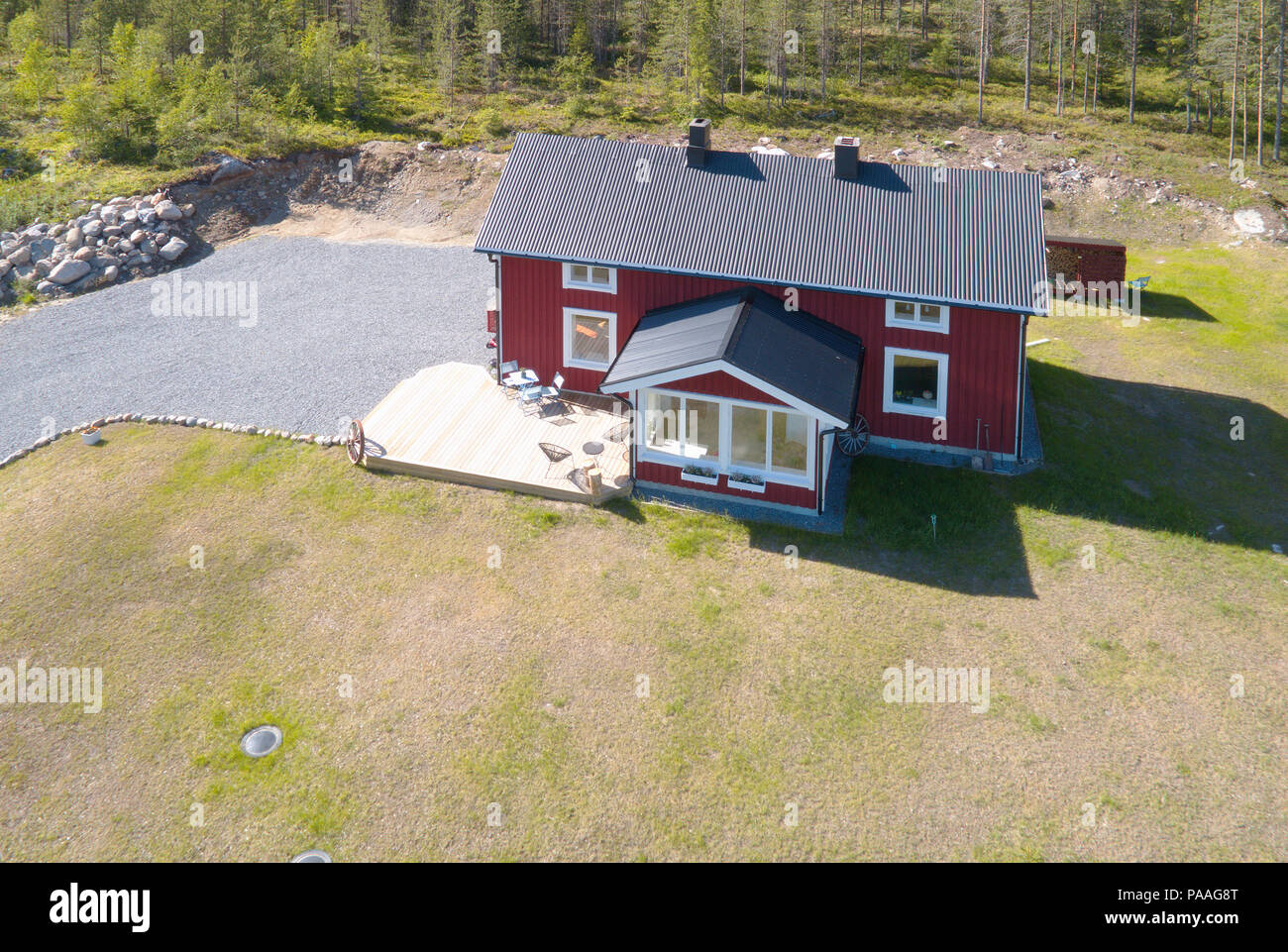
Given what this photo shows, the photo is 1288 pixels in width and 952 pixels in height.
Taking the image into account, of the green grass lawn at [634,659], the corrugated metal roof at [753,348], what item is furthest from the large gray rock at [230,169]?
the corrugated metal roof at [753,348]

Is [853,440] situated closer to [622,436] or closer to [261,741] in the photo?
[622,436]

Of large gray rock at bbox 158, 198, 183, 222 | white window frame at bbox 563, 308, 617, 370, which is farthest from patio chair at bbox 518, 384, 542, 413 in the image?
large gray rock at bbox 158, 198, 183, 222

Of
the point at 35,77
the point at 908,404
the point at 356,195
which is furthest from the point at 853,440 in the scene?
the point at 35,77

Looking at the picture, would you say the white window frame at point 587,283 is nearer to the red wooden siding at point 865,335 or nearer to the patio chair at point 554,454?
the red wooden siding at point 865,335

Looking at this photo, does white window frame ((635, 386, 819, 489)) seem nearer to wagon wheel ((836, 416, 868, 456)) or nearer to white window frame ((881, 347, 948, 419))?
wagon wheel ((836, 416, 868, 456))

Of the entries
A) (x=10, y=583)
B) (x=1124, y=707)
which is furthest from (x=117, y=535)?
(x=1124, y=707)
